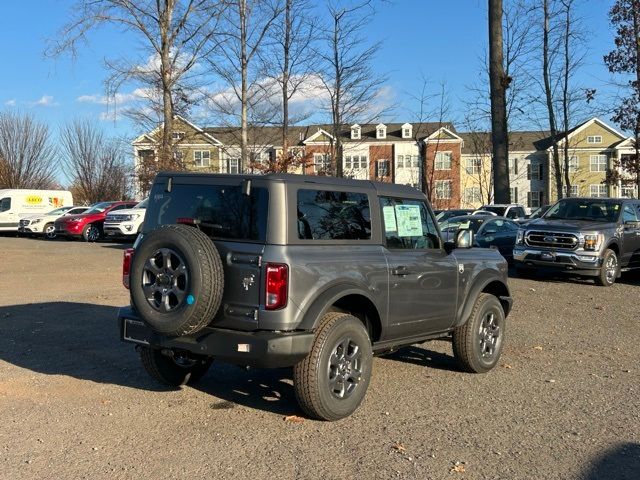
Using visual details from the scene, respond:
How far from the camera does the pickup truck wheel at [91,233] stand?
85.6 ft

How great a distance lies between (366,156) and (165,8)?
4228 cm

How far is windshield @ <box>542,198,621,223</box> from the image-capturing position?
14.1 metres

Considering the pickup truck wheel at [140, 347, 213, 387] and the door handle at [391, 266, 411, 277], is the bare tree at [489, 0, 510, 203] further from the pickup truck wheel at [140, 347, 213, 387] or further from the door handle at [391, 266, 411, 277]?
the pickup truck wheel at [140, 347, 213, 387]

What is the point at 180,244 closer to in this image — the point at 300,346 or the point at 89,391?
the point at 300,346

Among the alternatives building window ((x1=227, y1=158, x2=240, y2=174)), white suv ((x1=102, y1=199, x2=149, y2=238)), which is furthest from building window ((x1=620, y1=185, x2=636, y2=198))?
white suv ((x1=102, y1=199, x2=149, y2=238))

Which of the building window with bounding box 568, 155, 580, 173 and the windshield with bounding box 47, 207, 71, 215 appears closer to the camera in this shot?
the windshield with bounding box 47, 207, 71, 215

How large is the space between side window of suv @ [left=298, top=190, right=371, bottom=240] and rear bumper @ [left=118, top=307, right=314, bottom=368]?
789mm

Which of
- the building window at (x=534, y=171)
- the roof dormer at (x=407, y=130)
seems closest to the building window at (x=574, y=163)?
the building window at (x=534, y=171)

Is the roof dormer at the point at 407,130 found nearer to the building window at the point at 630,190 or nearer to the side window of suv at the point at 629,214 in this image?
the building window at the point at 630,190

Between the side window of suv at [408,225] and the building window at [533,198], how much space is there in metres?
70.2

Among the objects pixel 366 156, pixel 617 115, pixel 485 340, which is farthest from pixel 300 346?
pixel 366 156

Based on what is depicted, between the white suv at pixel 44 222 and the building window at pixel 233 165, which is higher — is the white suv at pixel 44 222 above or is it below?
below

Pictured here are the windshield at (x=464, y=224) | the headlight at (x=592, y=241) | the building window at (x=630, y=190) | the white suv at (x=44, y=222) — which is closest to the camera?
the headlight at (x=592, y=241)

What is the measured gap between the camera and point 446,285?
20.0ft
